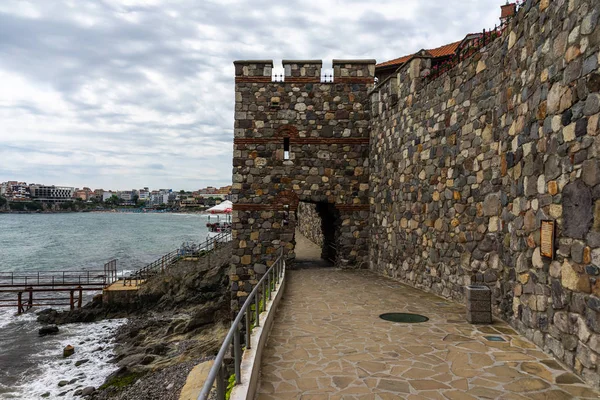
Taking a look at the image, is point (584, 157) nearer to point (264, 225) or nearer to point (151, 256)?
point (264, 225)

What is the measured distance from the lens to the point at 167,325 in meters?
19.2

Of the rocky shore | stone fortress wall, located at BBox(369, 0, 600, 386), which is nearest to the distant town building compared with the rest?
the rocky shore

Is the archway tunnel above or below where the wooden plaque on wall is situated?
below

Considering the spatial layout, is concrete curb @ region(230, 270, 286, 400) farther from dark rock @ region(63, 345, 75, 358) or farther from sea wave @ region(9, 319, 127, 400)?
dark rock @ region(63, 345, 75, 358)

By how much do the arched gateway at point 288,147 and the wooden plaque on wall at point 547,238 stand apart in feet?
28.1

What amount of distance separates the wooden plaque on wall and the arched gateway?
338 inches

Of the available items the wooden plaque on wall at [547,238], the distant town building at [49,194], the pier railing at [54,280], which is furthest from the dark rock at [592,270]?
the distant town building at [49,194]

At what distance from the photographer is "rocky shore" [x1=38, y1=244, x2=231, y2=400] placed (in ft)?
43.3

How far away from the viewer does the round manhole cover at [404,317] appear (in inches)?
284

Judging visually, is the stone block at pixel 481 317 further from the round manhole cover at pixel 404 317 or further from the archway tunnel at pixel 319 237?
the archway tunnel at pixel 319 237

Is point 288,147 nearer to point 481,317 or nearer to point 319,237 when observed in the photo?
point 481,317

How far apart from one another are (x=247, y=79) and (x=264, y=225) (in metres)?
4.71

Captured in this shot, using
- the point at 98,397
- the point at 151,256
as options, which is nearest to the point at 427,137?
the point at 98,397

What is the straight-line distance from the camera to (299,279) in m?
11.8
